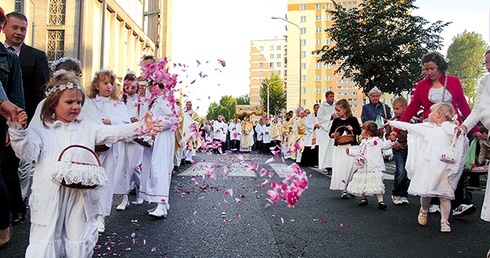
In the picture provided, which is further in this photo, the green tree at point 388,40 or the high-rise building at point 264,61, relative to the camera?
the high-rise building at point 264,61

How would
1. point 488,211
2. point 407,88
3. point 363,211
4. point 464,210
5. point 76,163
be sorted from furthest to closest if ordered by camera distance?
1. point 407,88
2. point 363,211
3. point 464,210
4. point 488,211
5. point 76,163

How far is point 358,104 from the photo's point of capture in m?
87.2

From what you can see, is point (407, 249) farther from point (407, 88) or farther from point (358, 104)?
point (358, 104)

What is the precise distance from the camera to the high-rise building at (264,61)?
444ft

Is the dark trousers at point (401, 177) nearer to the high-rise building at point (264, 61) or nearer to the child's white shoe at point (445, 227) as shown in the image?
the child's white shoe at point (445, 227)

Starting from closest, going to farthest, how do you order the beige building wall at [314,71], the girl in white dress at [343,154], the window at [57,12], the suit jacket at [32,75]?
1. the suit jacket at [32,75]
2. the girl in white dress at [343,154]
3. the window at [57,12]
4. the beige building wall at [314,71]

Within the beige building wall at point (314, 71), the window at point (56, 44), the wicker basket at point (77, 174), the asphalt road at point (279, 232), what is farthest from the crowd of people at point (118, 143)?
the beige building wall at point (314, 71)

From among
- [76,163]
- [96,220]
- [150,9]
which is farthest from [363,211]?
[150,9]

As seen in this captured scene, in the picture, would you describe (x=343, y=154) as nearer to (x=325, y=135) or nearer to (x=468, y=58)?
(x=325, y=135)

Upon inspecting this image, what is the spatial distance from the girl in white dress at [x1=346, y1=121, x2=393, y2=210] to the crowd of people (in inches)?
0.6

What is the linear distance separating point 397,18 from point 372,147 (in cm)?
1418

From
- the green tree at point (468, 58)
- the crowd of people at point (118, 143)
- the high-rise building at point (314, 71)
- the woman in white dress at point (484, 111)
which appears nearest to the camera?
the crowd of people at point (118, 143)

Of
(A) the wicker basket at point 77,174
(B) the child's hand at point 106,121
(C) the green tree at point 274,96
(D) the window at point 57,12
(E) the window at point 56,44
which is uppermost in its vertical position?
(C) the green tree at point 274,96

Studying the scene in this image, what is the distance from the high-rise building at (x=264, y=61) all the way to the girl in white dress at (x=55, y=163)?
129 meters
